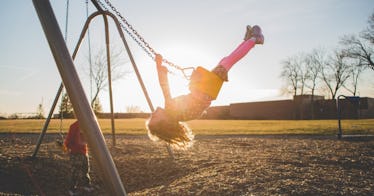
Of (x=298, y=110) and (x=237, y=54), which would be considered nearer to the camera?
(x=237, y=54)

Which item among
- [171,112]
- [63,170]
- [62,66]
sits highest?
[62,66]

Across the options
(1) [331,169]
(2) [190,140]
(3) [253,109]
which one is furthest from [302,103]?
(2) [190,140]

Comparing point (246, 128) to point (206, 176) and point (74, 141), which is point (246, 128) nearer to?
point (206, 176)

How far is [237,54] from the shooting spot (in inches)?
119

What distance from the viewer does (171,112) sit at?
298 centimetres

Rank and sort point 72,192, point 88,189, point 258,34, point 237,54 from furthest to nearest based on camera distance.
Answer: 1. point 88,189
2. point 72,192
3. point 258,34
4. point 237,54

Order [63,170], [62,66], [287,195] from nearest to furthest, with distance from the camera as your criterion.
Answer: [62,66]
[287,195]
[63,170]

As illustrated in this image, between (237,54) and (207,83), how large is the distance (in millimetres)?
435

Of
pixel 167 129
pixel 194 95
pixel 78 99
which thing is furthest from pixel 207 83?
pixel 78 99

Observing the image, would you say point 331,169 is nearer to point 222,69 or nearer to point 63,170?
point 222,69

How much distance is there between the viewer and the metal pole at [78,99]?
1907 mm

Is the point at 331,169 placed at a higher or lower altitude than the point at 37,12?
lower

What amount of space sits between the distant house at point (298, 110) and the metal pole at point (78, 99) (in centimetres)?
4905

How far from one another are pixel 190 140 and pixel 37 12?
1.94 m
